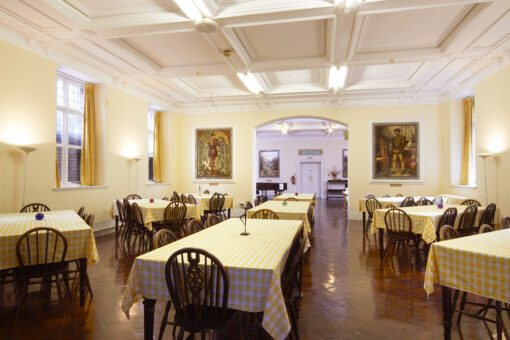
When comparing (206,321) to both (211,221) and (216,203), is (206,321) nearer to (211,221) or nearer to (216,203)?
(211,221)

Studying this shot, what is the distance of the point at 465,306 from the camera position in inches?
129

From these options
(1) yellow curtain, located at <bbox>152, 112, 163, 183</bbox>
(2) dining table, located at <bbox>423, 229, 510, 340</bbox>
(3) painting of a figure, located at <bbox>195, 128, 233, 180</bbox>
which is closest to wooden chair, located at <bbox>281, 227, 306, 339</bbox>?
(2) dining table, located at <bbox>423, 229, 510, 340</bbox>

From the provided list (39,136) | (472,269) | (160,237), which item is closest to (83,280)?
(160,237)

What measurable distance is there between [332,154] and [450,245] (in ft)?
52.5

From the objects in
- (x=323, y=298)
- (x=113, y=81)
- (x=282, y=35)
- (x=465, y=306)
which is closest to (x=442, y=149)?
(x=282, y=35)

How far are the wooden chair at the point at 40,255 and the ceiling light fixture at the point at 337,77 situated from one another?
246 inches

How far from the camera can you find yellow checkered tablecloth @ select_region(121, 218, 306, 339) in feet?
6.20

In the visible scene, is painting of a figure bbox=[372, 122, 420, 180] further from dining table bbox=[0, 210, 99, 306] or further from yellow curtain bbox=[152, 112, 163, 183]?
dining table bbox=[0, 210, 99, 306]

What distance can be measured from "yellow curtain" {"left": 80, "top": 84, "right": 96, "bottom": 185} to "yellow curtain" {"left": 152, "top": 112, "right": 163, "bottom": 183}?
9.55 ft

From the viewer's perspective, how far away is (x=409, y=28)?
5457mm

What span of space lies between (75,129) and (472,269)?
314 inches

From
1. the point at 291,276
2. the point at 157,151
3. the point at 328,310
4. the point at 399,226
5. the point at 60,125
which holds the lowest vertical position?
the point at 328,310

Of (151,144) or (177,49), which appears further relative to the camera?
(151,144)

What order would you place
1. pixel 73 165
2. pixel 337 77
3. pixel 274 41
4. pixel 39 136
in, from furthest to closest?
pixel 337 77
pixel 73 165
pixel 274 41
pixel 39 136
